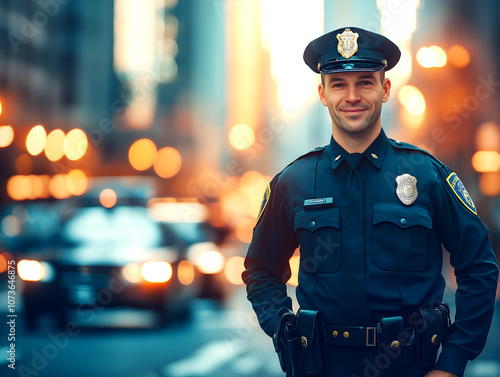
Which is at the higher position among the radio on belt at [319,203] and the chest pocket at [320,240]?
the radio on belt at [319,203]

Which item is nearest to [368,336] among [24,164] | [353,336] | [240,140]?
[353,336]

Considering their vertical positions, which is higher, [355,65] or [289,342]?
[355,65]

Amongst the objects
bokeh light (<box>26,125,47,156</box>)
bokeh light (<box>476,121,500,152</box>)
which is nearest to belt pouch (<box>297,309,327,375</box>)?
bokeh light (<box>476,121,500,152</box>)

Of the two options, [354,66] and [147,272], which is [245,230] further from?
[354,66]

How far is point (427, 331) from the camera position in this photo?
260 centimetres

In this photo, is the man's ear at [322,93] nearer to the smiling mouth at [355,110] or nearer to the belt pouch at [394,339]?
the smiling mouth at [355,110]

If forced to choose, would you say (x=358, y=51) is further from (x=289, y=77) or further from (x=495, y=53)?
(x=289, y=77)

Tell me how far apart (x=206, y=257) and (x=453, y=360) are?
942 centimetres

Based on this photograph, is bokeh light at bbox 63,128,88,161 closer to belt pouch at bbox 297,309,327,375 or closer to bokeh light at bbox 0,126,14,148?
bokeh light at bbox 0,126,14,148

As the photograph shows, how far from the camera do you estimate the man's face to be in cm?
274

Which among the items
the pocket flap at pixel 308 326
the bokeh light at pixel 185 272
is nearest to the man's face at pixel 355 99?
the pocket flap at pixel 308 326

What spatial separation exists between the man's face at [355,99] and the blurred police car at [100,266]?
641cm

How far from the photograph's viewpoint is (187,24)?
9488 cm

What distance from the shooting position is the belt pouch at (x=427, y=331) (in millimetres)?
2598
